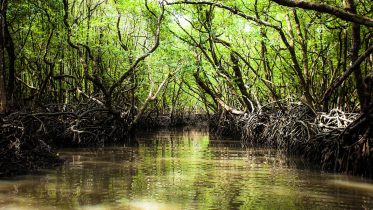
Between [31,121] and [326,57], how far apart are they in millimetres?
8162

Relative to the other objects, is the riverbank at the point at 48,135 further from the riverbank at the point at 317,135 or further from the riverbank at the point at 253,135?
the riverbank at the point at 317,135

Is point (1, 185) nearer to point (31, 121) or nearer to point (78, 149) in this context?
point (31, 121)

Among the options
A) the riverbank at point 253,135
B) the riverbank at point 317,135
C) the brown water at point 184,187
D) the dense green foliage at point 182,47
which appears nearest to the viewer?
the brown water at point 184,187

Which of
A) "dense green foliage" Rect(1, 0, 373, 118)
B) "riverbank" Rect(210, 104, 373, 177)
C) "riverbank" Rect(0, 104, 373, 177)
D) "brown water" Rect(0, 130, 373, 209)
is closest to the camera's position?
"brown water" Rect(0, 130, 373, 209)

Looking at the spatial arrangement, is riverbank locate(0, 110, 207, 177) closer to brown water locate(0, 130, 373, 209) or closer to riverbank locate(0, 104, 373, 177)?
riverbank locate(0, 104, 373, 177)

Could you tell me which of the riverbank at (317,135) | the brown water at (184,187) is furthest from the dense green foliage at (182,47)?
the brown water at (184,187)

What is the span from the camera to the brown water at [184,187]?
202 inches

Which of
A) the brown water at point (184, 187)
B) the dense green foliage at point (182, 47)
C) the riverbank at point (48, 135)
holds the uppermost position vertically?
the dense green foliage at point (182, 47)

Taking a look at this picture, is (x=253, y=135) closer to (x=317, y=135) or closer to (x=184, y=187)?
(x=317, y=135)

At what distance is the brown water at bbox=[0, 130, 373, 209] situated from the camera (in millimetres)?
5137

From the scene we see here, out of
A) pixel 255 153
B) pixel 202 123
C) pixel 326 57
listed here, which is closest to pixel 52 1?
pixel 255 153

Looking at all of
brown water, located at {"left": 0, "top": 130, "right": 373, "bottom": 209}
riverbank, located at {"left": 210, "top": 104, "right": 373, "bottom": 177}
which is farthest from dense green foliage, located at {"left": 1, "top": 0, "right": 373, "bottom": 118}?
brown water, located at {"left": 0, "top": 130, "right": 373, "bottom": 209}

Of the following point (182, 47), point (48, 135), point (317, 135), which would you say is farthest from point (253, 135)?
point (48, 135)

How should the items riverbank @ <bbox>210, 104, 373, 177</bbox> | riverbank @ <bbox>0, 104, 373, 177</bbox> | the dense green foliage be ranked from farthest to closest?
the dense green foliage < riverbank @ <bbox>0, 104, 373, 177</bbox> < riverbank @ <bbox>210, 104, 373, 177</bbox>
